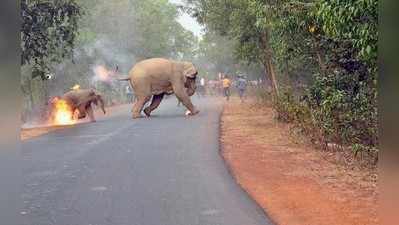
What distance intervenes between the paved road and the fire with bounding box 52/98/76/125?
7.04 m

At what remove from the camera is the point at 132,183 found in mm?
8023

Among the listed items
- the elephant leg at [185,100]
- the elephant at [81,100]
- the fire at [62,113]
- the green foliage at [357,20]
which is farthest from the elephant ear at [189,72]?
the green foliage at [357,20]

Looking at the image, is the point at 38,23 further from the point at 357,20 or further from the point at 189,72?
the point at 189,72

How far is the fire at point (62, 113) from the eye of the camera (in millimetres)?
21000

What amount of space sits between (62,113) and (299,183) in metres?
15.6

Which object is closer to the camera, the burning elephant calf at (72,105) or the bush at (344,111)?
the bush at (344,111)

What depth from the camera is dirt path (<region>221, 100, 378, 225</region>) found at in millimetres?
5918

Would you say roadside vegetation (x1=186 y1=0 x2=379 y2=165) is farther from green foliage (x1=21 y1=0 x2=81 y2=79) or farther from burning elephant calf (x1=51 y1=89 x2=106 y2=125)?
burning elephant calf (x1=51 y1=89 x2=106 y2=125)

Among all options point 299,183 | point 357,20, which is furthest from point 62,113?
point 357,20

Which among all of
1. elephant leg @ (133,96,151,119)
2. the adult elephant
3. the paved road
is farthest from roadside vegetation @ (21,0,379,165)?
elephant leg @ (133,96,151,119)

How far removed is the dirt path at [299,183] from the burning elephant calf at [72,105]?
980 cm

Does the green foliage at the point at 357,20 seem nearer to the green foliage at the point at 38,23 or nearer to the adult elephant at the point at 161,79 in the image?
the green foliage at the point at 38,23
